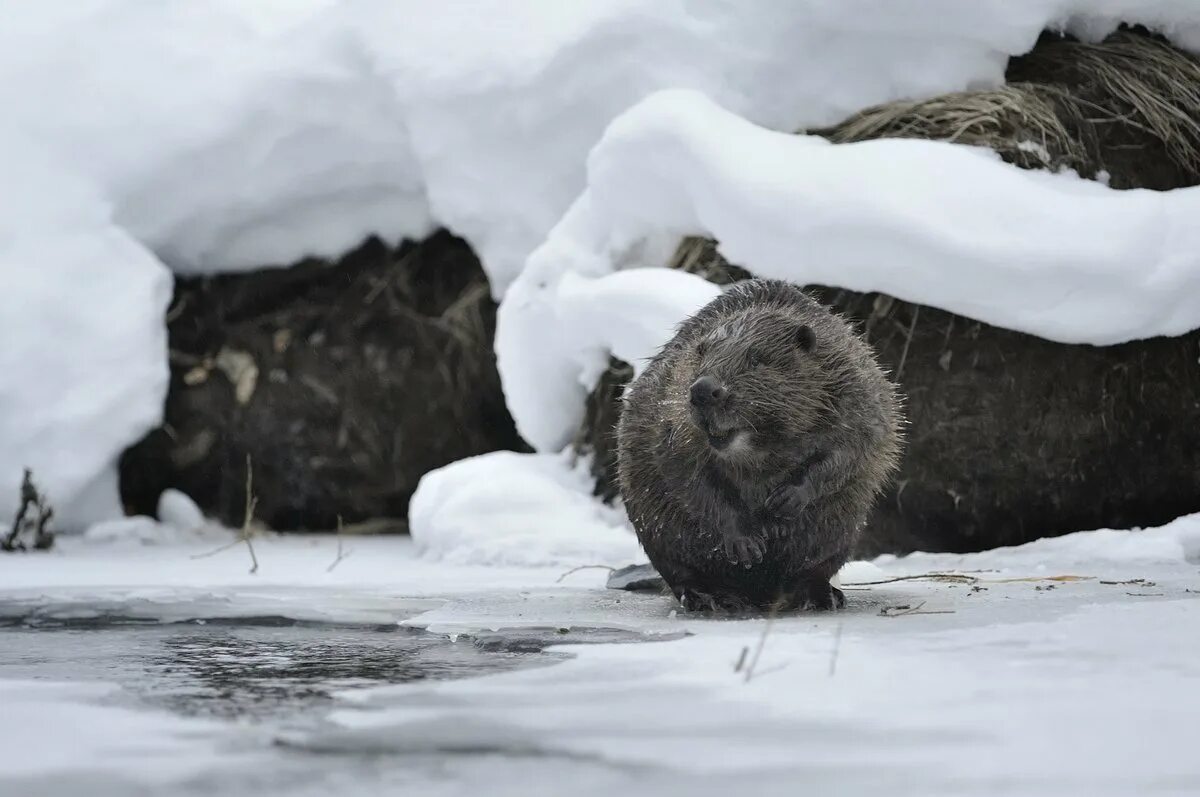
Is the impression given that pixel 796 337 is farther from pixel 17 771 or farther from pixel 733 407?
pixel 17 771

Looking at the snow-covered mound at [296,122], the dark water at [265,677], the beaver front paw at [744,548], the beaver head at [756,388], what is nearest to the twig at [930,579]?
the beaver front paw at [744,548]

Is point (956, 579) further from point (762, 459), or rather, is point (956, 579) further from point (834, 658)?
point (834, 658)

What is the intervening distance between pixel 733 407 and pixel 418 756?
163 cm

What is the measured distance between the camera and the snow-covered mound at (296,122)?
Result: 5371 millimetres

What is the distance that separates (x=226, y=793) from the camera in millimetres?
1498

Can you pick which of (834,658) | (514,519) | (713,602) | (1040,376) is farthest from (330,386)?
(834,658)

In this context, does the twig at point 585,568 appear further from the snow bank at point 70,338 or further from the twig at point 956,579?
the snow bank at point 70,338

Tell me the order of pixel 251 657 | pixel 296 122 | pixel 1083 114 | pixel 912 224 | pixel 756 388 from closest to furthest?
pixel 251 657 → pixel 756 388 → pixel 912 224 → pixel 1083 114 → pixel 296 122

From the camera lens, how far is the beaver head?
312 centimetres

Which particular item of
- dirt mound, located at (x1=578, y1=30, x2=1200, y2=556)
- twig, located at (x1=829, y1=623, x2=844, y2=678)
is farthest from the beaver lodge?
twig, located at (x1=829, y1=623, x2=844, y2=678)

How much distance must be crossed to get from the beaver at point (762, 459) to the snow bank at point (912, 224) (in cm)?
112

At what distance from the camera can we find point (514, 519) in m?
5.08

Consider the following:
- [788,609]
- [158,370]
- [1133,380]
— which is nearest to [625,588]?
[788,609]

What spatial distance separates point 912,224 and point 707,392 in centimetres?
169
